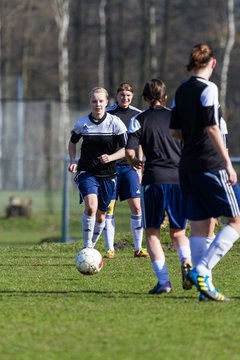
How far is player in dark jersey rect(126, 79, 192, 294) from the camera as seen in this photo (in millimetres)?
8953

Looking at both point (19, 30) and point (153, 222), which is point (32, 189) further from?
point (153, 222)

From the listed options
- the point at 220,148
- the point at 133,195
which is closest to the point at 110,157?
the point at 133,195

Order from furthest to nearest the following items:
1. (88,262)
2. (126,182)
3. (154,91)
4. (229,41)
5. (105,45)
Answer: (105,45), (229,41), (126,182), (88,262), (154,91)

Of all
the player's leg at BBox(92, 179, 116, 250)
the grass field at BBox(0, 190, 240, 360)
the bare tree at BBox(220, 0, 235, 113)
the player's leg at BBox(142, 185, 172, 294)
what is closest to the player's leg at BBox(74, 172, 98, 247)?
the player's leg at BBox(92, 179, 116, 250)

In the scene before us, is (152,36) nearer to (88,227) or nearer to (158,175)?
(88,227)

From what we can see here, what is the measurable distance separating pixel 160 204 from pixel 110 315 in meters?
1.56

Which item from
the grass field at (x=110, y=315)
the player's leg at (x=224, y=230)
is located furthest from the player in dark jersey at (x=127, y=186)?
the player's leg at (x=224, y=230)

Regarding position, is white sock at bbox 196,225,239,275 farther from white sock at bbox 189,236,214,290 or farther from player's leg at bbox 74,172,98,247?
player's leg at bbox 74,172,98,247

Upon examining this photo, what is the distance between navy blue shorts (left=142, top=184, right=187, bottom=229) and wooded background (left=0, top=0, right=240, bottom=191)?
3341 cm

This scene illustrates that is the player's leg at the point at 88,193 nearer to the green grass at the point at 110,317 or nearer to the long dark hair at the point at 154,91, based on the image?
the green grass at the point at 110,317

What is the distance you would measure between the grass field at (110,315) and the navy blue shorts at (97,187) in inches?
28.8

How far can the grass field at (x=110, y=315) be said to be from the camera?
642 centimetres

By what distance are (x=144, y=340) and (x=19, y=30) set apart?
50.8m

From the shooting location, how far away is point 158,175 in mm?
9008
